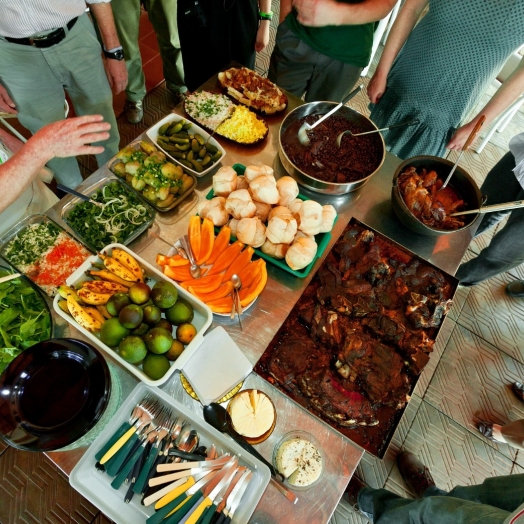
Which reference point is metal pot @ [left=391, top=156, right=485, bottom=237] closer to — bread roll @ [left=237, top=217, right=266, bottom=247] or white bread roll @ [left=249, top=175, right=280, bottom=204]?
white bread roll @ [left=249, top=175, right=280, bottom=204]

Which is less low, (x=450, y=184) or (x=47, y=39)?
(x=47, y=39)

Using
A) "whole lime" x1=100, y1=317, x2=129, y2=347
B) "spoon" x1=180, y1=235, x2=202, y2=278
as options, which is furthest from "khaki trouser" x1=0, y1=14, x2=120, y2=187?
"whole lime" x1=100, y1=317, x2=129, y2=347

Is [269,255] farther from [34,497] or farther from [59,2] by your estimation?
[34,497]

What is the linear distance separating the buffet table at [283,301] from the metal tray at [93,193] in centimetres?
10

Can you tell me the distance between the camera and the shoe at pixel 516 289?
332 cm

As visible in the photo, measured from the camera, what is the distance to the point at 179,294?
1.58m

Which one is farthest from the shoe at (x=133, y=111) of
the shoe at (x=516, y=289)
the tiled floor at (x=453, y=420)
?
the shoe at (x=516, y=289)

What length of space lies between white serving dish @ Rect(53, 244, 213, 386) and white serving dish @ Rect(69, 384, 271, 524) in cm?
9

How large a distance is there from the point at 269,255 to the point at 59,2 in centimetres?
182

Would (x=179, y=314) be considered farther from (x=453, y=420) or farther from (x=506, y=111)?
(x=506, y=111)

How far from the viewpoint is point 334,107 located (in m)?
2.21

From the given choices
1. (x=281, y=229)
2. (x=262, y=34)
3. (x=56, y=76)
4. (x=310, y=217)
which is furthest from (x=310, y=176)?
(x=56, y=76)

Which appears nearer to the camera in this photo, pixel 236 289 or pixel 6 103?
pixel 236 289

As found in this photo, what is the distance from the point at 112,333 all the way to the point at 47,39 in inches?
75.3
